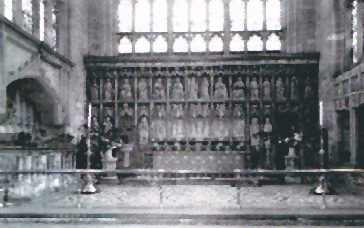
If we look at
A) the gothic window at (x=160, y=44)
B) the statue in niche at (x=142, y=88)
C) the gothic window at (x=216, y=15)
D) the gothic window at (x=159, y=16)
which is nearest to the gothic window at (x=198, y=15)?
the gothic window at (x=216, y=15)

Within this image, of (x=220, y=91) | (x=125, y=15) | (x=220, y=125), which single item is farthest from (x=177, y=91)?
(x=125, y=15)

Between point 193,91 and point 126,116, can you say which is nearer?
point 193,91

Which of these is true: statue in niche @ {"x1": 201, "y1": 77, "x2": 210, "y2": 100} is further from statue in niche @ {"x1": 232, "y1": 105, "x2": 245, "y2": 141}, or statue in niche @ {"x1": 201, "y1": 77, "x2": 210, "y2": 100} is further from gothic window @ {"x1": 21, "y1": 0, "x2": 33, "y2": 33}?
gothic window @ {"x1": 21, "y1": 0, "x2": 33, "y2": 33}

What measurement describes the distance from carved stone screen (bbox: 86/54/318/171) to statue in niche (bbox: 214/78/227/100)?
3 centimetres

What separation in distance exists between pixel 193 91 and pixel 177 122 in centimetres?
118

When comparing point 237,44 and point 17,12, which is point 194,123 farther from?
point 17,12

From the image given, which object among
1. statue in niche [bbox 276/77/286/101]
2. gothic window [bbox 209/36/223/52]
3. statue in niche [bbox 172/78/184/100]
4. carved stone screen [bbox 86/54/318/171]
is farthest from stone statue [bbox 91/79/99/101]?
statue in niche [bbox 276/77/286/101]

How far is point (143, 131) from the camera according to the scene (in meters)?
17.1

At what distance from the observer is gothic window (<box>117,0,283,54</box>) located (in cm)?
1803

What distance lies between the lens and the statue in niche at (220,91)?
16.9 meters

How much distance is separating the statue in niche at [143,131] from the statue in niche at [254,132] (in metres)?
3.47

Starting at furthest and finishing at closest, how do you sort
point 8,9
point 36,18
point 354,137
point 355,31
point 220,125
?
point 220,125, point 355,31, point 36,18, point 354,137, point 8,9

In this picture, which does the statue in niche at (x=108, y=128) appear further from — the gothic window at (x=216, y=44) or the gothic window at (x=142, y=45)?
the gothic window at (x=216, y=44)

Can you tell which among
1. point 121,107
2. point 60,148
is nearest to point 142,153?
point 121,107
